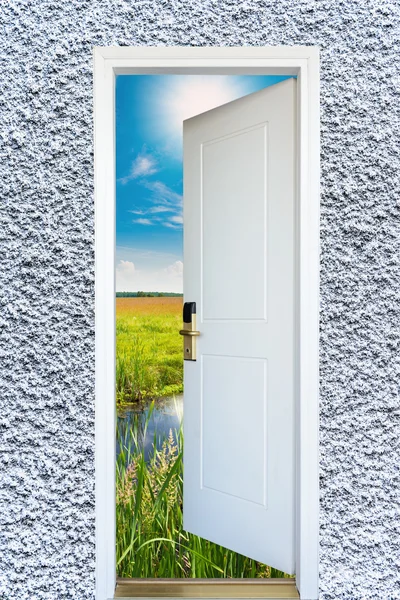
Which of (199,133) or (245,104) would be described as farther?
(199,133)

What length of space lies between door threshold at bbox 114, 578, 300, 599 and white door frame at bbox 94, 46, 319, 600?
8cm

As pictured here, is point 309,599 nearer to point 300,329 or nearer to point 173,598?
point 173,598

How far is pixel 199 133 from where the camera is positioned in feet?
8.29

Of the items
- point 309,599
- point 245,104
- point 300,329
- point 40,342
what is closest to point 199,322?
point 300,329

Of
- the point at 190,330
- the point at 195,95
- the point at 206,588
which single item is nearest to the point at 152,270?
the point at 195,95

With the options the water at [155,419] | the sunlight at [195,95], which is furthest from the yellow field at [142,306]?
the sunlight at [195,95]

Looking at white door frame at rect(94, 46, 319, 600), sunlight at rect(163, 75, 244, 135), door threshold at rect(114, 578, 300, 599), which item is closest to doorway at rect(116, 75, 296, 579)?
A: sunlight at rect(163, 75, 244, 135)

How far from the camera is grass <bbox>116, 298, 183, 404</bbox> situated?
12.4 ft

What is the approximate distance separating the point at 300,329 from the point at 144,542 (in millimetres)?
1446

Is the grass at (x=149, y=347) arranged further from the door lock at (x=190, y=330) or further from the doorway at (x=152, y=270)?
the door lock at (x=190, y=330)

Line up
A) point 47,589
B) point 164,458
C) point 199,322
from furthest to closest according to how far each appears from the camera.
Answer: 1. point 164,458
2. point 199,322
3. point 47,589

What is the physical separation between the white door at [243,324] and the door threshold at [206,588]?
95 millimetres

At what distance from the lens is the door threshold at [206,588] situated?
1967 millimetres

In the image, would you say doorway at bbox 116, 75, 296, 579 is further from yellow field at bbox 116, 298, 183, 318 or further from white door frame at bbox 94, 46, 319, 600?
white door frame at bbox 94, 46, 319, 600
